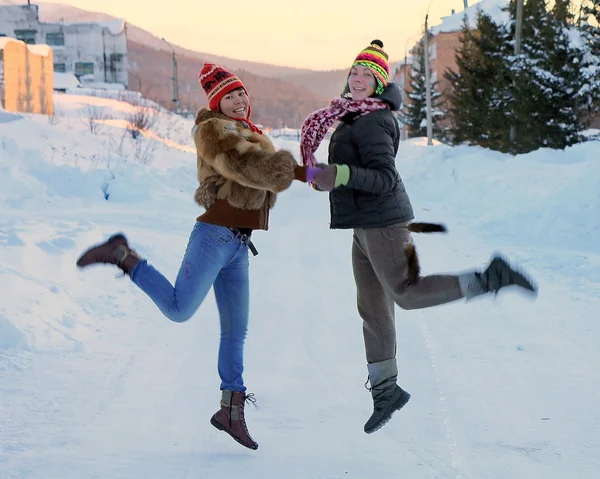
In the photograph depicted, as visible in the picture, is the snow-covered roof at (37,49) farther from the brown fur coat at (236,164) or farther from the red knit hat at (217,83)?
the brown fur coat at (236,164)

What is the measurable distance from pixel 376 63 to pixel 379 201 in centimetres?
77

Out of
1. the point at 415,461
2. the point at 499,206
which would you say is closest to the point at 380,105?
the point at 415,461

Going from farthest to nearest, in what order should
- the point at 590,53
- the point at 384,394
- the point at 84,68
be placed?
the point at 84,68 < the point at 590,53 < the point at 384,394

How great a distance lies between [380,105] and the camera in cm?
360

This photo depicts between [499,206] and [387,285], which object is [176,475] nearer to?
[387,285]

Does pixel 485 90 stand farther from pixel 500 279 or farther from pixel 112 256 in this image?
pixel 112 256

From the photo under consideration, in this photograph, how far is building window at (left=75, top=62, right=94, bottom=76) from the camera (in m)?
67.2

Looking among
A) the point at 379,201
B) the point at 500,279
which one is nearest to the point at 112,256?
the point at 379,201

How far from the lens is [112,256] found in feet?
12.1

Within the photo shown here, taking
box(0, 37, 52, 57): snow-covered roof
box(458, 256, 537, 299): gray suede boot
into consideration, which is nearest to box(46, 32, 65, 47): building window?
box(0, 37, 52, 57): snow-covered roof

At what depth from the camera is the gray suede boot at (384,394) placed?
3795mm

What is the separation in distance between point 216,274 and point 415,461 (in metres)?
1.46

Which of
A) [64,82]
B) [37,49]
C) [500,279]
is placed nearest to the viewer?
[500,279]

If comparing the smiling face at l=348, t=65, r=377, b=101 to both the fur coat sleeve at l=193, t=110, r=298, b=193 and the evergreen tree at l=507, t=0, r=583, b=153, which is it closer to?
the fur coat sleeve at l=193, t=110, r=298, b=193
